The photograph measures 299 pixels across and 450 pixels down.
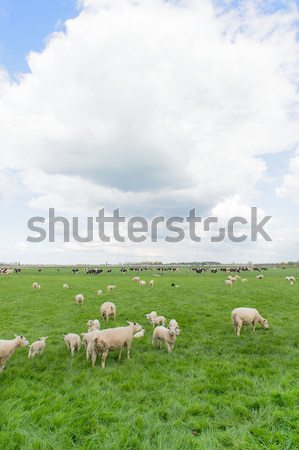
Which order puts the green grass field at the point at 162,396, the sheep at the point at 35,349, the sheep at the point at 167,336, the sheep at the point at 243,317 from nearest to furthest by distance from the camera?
the green grass field at the point at 162,396 < the sheep at the point at 35,349 < the sheep at the point at 167,336 < the sheep at the point at 243,317

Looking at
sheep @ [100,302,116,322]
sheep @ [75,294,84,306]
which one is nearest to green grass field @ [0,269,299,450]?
sheep @ [100,302,116,322]

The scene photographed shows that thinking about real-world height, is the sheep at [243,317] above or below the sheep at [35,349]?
above

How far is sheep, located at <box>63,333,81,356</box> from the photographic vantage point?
1088 cm

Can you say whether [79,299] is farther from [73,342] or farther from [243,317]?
[243,317]

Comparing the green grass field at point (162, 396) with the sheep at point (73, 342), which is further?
the sheep at point (73, 342)

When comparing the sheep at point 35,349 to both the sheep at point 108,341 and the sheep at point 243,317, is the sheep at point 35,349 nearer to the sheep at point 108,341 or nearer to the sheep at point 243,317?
the sheep at point 108,341

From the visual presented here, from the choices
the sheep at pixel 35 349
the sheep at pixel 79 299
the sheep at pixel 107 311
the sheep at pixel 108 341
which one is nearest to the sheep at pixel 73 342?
the sheep at pixel 35 349

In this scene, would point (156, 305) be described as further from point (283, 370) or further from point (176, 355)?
point (283, 370)

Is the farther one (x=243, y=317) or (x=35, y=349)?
(x=243, y=317)

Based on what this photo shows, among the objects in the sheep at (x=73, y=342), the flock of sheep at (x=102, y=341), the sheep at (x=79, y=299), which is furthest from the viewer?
the sheep at (x=79, y=299)

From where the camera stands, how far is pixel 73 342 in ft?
35.9

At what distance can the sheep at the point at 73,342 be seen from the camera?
10.9 meters

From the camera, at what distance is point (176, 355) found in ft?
35.2

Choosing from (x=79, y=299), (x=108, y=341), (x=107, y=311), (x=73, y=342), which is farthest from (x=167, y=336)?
(x=79, y=299)
